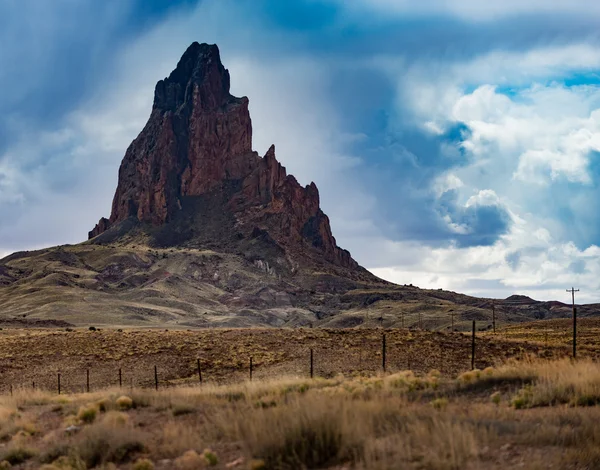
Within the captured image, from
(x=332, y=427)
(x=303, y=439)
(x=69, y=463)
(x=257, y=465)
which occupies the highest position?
(x=332, y=427)

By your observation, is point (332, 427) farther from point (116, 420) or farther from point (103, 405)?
point (103, 405)

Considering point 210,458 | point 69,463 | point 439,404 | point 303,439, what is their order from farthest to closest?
point 439,404
point 69,463
point 210,458
point 303,439

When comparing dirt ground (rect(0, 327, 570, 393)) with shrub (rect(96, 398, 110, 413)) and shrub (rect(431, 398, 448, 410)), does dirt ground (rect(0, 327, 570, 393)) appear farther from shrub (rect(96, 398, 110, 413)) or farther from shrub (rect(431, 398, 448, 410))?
shrub (rect(431, 398, 448, 410))

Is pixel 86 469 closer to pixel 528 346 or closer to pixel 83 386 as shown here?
pixel 83 386

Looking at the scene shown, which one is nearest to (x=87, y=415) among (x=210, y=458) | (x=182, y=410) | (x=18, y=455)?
(x=182, y=410)

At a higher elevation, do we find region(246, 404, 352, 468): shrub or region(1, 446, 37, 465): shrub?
region(246, 404, 352, 468): shrub

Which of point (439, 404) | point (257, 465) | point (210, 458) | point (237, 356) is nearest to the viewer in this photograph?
point (257, 465)

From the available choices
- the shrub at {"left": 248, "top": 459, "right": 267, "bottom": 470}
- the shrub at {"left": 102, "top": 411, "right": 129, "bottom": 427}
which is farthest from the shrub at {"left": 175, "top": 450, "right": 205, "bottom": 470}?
the shrub at {"left": 102, "top": 411, "right": 129, "bottom": 427}

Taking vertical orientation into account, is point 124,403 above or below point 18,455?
above

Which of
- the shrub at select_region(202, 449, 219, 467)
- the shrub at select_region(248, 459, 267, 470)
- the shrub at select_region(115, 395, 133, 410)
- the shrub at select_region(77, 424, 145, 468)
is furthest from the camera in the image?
the shrub at select_region(115, 395, 133, 410)

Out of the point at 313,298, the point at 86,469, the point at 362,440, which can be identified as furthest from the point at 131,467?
the point at 313,298

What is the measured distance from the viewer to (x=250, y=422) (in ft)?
35.4

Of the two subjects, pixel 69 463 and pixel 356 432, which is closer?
pixel 356 432

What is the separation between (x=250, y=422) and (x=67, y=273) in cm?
18681
